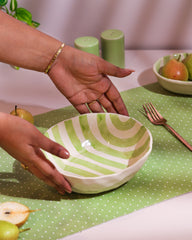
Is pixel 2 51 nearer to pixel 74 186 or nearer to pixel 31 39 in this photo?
pixel 31 39

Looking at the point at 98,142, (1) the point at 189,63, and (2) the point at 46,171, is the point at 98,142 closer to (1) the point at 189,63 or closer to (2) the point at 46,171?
(2) the point at 46,171

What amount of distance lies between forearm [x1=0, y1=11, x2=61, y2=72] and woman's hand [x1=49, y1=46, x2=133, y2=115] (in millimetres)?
33

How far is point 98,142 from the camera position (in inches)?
42.4

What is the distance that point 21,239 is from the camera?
2.70ft

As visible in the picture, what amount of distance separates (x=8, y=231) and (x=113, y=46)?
30.3 inches

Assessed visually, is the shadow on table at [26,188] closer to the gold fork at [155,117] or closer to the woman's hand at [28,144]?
the woman's hand at [28,144]

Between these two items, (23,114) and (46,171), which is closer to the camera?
(46,171)

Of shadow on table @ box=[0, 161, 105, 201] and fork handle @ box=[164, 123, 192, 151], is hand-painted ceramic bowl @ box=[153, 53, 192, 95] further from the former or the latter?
shadow on table @ box=[0, 161, 105, 201]

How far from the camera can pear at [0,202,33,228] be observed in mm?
841

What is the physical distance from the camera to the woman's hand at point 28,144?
84 cm

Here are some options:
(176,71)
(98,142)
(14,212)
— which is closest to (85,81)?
(98,142)

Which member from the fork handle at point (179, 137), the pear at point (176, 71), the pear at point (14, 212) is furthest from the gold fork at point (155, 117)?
the pear at point (14, 212)

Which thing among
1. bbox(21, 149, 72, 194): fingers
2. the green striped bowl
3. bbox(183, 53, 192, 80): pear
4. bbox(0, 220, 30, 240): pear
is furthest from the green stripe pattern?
bbox(183, 53, 192, 80): pear

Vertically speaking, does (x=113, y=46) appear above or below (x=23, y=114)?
above
